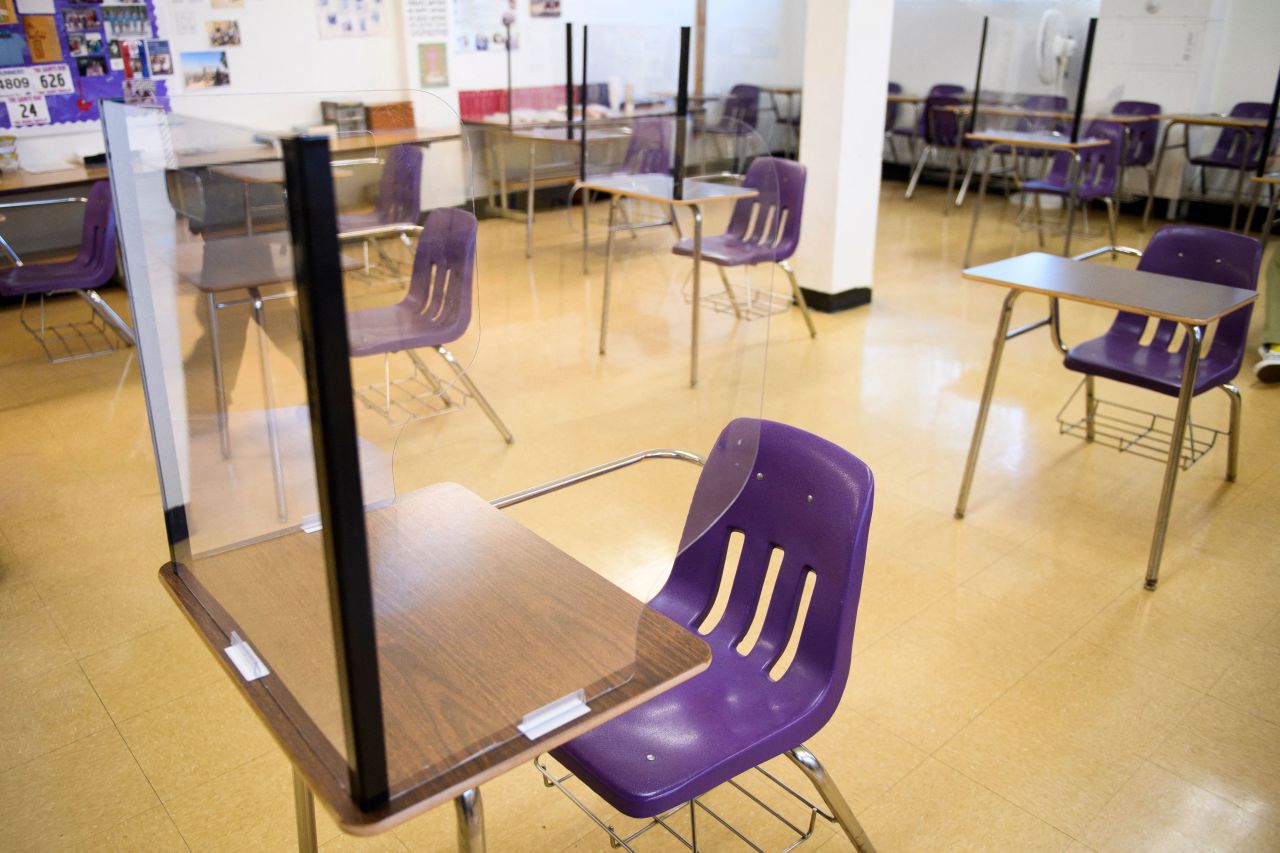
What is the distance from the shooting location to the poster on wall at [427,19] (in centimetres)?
641

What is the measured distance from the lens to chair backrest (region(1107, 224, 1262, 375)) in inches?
114

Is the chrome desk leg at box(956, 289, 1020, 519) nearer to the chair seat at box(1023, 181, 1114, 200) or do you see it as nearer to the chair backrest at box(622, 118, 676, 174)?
the chair backrest at box(622, 118, 676, 174)

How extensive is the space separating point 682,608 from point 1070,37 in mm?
6666

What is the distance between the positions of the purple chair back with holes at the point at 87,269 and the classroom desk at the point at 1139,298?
3.42 m

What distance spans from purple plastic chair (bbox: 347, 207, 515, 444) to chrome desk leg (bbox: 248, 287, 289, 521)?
0.14 metres

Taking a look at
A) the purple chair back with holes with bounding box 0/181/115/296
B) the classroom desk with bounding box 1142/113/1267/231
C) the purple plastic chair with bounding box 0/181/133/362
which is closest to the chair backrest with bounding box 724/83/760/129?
the purple plastic chair with bounding box 0/181/133/362

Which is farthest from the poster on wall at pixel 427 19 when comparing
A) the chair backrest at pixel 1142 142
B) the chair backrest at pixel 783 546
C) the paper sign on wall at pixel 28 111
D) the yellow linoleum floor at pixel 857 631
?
the chair backrest at pixel 783 546

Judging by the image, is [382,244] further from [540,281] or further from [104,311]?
[104,311]

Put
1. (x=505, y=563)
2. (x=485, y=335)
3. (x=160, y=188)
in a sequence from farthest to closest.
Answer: (x=485, y=335)
(x=505, y=563)
(x=160, y=188)

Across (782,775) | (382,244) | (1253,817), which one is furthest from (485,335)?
(1253,817)

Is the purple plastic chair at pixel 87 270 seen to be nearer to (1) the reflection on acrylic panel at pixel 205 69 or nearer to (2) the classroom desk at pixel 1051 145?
(1) the reflection on acrylic panel at pixel 205 69

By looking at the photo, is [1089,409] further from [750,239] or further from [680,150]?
[680,150]

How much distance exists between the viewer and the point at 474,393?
1924 millimetres

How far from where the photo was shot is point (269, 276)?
96 cm
